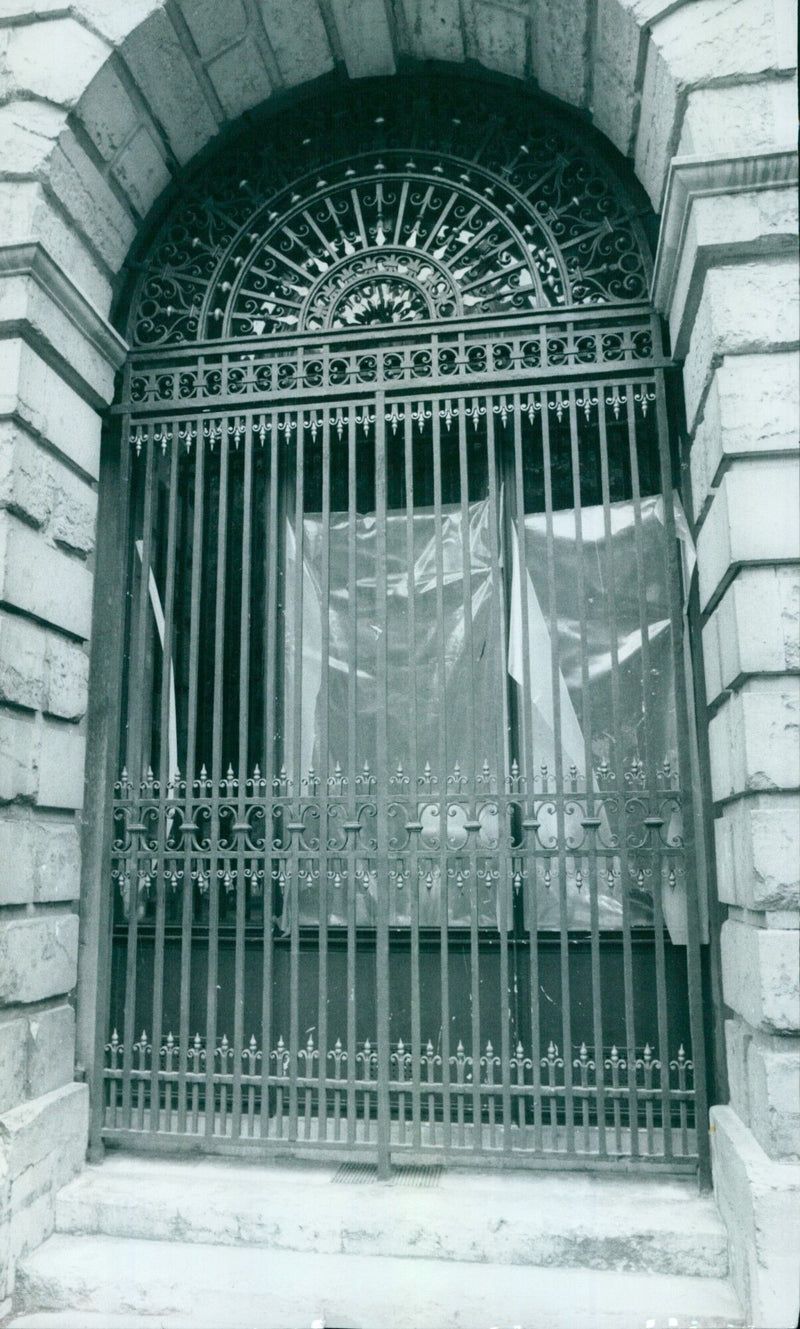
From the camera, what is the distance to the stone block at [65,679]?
16.0 ft

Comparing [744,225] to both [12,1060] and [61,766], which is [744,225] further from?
[12,1060]

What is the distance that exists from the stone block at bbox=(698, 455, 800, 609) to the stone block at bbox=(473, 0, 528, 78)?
Answer: 2696 millimetres

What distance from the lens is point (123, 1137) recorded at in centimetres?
496

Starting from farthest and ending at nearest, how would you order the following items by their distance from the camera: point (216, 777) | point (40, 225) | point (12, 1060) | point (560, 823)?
point (216, 777) → point (40, 225) → point (560, 823) → point (12, 1060)

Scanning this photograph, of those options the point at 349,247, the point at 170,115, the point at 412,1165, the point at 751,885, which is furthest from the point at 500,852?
the point at 170,115

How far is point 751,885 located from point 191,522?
3632 mm

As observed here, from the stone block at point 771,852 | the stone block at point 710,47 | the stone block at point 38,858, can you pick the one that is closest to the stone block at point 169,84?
the stone block at point 710,47

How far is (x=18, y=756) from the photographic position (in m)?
4.59

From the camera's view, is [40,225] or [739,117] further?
[40,225]

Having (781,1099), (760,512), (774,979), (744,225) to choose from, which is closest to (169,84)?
(744,225)

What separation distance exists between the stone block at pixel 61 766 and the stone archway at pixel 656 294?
1cm

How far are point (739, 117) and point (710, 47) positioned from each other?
374 mm

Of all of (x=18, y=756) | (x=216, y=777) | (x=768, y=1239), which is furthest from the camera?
(x=216, y=777)

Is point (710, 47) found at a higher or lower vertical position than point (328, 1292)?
higher
